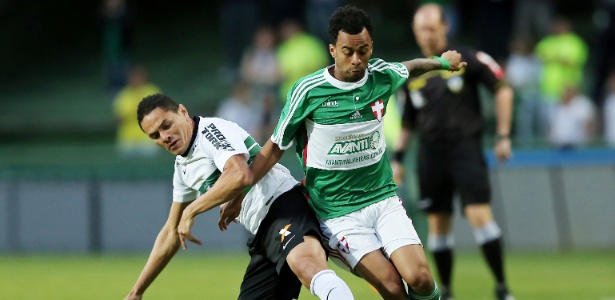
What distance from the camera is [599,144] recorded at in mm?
15195

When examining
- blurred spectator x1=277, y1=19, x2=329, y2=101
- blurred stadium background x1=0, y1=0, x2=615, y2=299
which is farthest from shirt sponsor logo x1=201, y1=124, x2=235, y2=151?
blurred spectator x1=277, y1=19, x2=329, y2=101

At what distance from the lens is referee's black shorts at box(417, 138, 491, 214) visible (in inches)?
392

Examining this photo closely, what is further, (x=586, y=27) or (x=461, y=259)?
(x=586, y=27)

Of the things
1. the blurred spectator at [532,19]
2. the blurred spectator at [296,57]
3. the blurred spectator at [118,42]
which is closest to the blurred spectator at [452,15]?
the blurred spectator at [532,19]

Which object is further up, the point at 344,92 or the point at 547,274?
the point at 344,92

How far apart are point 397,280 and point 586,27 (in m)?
15.1

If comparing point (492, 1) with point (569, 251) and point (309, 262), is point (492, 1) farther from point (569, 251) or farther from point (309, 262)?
point (309, 262)

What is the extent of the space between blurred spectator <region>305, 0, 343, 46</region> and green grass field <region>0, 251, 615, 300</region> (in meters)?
5.10

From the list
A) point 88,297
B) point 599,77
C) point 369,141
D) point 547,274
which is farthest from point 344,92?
point 599,77

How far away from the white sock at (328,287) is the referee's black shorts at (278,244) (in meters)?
0.35

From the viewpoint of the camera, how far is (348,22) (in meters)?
6.96

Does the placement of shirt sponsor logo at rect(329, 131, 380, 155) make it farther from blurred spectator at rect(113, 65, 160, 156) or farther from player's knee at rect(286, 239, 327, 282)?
blurred spectator at rect(113, 65, 160, 156)

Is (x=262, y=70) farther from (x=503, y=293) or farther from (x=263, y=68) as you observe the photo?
(x=503, y=293)

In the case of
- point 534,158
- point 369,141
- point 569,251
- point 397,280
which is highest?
point 369,141
